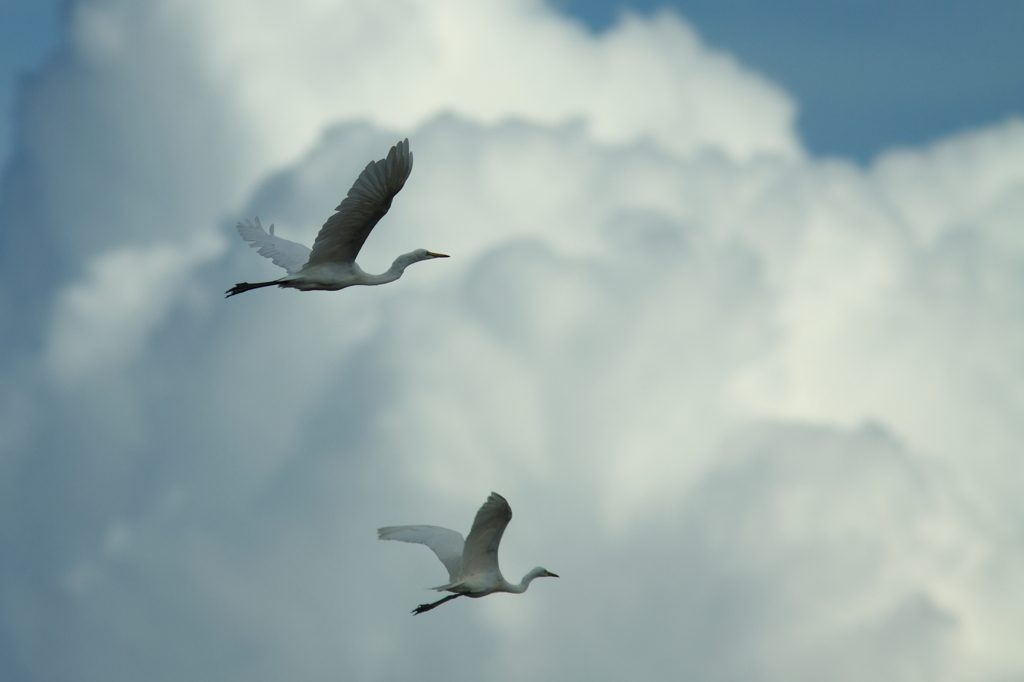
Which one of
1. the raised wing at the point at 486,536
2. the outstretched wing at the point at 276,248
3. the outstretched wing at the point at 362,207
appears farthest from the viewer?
the outstretched wing at the point at 276,248

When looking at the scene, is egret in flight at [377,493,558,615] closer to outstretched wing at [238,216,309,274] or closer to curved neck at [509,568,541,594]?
curved neck at [509,568,541,594]

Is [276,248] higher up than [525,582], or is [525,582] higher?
[276,248]

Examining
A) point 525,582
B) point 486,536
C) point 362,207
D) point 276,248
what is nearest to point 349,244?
point 362,207

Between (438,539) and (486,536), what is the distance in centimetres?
370

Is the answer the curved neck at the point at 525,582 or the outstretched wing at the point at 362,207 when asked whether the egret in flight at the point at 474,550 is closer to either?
the curved neck at the point at 525,582

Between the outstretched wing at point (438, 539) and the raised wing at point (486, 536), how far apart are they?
1.03 m

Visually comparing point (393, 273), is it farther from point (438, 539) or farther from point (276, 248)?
point (438, 539)

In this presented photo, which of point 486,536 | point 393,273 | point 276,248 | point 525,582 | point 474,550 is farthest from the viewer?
point 276,248

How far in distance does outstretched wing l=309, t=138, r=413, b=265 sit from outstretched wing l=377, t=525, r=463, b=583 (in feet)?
28.5

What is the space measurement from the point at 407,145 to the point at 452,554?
44.9 ft

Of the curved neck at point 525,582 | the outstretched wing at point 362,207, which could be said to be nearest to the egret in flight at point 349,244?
the outstretched wing at point 362,207

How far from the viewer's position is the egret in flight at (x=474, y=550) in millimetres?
33312

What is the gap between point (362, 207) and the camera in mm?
32469

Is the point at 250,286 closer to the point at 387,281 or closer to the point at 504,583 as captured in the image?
the point at 387,281
